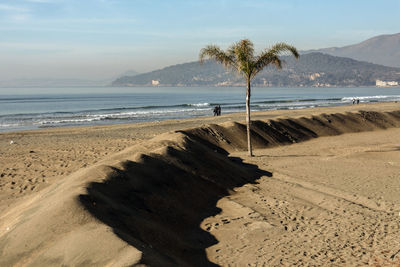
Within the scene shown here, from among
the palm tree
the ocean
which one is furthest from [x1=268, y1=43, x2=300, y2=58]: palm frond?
the ocean

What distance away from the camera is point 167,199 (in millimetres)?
9281

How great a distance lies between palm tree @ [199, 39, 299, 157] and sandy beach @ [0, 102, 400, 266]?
3.63m

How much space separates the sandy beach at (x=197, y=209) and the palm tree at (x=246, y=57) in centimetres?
363

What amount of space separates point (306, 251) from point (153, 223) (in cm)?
292

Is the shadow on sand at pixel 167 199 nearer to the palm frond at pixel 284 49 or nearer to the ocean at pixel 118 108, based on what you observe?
the palm frond at pixel 284 49

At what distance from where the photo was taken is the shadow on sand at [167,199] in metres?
6.88

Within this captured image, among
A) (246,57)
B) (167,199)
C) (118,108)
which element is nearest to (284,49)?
(246,57)

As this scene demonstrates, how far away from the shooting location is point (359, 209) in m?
9.73

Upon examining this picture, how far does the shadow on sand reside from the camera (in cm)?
688

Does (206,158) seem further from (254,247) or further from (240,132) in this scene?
(240,132)

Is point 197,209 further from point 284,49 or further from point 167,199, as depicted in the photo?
point 284,49

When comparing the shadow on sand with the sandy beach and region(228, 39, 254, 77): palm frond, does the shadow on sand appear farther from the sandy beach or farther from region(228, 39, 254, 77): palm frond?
region(228, 39, 254, 77): palm frond

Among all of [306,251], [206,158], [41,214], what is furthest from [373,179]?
[41,214]

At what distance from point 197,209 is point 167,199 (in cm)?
79
